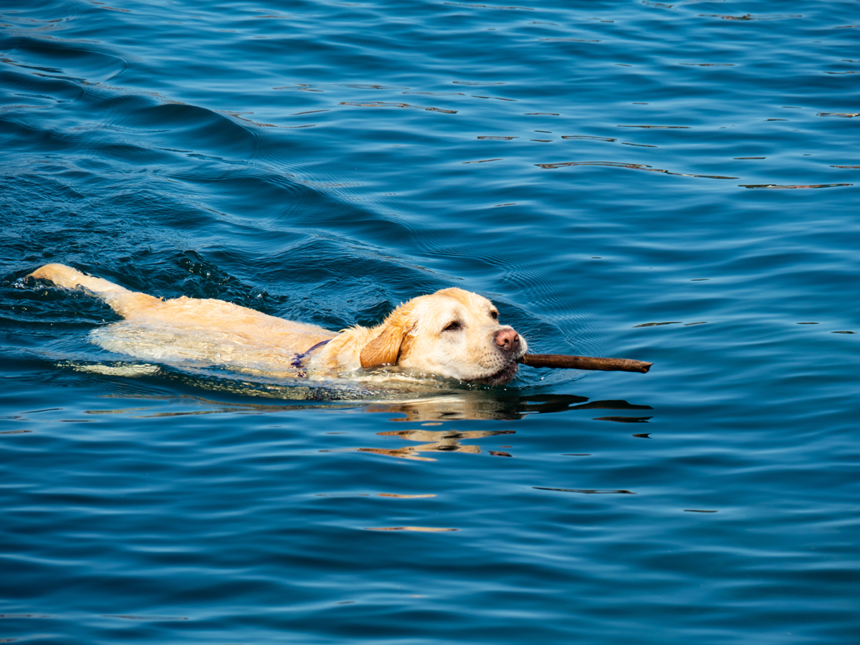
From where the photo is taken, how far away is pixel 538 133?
560 inches

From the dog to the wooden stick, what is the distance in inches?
5.6

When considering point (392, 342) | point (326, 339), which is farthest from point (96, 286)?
point (392, 342)

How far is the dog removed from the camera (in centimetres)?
820

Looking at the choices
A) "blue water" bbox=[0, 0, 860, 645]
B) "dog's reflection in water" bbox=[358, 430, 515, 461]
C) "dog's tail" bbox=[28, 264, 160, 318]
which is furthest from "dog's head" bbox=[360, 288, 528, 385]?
"dog's tail" bbox=[28, 264, 160, 318]

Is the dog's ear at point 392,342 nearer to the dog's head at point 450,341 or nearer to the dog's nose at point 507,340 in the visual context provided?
the dog's head at point 450,341

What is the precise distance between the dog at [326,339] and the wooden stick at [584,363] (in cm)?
14

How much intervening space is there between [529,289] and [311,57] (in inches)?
339

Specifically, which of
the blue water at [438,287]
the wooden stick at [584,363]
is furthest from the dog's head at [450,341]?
the blue water at [438,287]

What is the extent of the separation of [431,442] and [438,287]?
388 cm

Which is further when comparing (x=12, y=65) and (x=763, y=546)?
(x=12, y=65)

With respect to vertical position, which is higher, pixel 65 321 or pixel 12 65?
pixel 12 65

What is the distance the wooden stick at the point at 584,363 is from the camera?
723 centimetres

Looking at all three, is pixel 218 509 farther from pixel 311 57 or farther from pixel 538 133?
pixel 311 57

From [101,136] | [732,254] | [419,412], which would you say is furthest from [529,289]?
[101,136]
